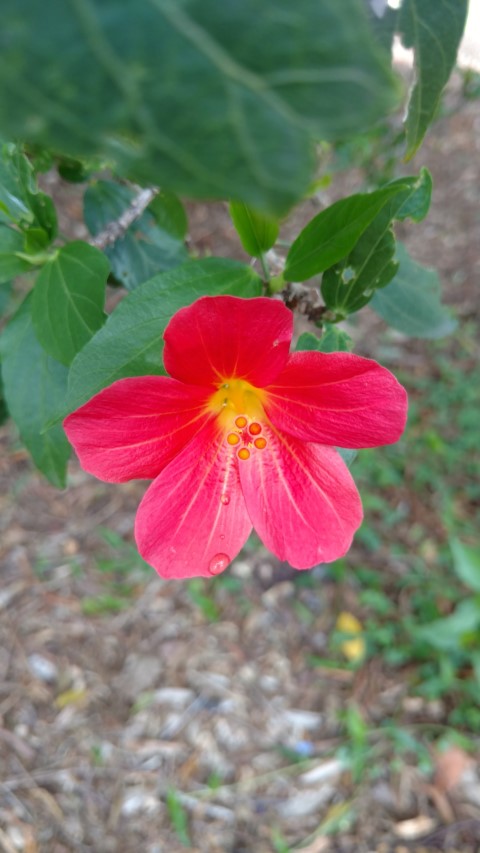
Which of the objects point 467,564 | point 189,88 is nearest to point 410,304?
point 189,88

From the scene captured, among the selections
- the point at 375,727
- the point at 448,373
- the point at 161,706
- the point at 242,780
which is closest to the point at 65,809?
the point at 161,706

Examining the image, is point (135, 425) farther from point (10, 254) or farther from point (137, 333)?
point (10, 254)

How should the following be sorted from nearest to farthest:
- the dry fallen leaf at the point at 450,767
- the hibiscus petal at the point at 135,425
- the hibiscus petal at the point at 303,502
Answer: the hibiscus petal at the point at 135,425, the hibiscus petal at the point at 303,502, the dry fallen leaf at the point at 450,767

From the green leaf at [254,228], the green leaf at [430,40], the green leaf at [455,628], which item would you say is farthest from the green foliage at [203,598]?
the green leaf at [430,40]

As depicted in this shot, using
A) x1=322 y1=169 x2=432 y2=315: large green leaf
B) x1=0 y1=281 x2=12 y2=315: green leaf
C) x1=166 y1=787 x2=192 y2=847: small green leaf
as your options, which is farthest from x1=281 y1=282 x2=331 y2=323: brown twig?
x1=166 y1=787 x2=192 y2=847: small green leaf

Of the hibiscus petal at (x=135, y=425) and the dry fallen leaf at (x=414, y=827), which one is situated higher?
the hibiscus petal at (x=135, y=425)

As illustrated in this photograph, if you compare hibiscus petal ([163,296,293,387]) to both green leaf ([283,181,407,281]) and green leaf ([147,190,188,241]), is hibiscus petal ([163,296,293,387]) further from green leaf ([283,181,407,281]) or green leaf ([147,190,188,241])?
green leaf ([147,190,188,241])

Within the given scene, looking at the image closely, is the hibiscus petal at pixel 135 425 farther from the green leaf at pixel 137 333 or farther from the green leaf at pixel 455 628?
the green leaf at pixel 455 628
